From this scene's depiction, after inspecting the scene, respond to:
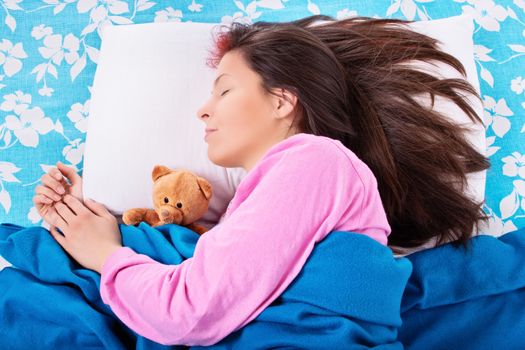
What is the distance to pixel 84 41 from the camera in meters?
1.71

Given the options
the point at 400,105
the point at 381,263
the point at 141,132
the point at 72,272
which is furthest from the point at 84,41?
the point at 381,263

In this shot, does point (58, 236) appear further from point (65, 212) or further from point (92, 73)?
point (92, 73)

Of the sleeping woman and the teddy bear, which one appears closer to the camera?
the sleeping woman

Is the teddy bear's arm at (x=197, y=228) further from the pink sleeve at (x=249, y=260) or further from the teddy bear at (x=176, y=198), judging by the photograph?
the pink sleeve at (x=249, y=260)

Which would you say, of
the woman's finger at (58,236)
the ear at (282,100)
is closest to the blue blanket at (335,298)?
the woman's finger at (58,236)

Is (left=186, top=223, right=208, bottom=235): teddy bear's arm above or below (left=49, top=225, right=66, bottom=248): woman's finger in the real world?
Result: below

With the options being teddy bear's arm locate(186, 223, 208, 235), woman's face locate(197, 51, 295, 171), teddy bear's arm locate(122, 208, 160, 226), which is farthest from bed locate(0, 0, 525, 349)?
woman's face locate(197, 51, 295, 171)

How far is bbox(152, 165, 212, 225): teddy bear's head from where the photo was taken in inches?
50.6

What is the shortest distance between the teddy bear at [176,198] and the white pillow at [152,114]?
0.08 meters

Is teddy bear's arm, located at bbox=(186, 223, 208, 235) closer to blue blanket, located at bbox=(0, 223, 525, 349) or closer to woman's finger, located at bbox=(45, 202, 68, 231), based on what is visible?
blue blanket, located at bbox=(0, 223, 525, 349)

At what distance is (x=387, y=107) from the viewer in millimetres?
1352

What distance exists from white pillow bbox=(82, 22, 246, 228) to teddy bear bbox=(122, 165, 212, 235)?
81 mm

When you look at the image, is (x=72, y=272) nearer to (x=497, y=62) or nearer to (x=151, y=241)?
(x=151, y=241)

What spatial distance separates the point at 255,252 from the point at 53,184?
60 cm
